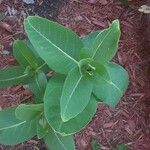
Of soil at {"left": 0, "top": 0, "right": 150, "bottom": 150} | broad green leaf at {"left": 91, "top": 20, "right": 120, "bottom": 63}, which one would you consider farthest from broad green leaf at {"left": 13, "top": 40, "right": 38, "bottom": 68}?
soil at {"left": 0, "top": 0, "right": 150, "bottom": 150}

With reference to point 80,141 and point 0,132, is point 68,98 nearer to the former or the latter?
point 0,132

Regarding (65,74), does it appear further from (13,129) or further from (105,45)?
(13,129)

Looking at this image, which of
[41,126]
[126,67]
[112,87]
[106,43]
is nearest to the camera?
[106,43]

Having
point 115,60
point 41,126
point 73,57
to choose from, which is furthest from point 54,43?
point 115,60

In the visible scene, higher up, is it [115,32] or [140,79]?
[115,32]

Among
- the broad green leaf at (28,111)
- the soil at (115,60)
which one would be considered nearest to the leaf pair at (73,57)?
the broad green leaf at (28,111)

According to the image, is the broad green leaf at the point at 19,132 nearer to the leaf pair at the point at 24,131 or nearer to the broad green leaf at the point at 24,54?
the leaf pair at the point at 24,131

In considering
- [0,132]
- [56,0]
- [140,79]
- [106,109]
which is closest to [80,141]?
[106,109]

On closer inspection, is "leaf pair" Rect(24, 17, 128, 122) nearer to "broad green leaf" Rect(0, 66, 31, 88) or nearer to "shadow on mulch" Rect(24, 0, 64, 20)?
"broad green leaf" Rect(0, 66, 31, 88)
